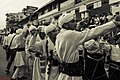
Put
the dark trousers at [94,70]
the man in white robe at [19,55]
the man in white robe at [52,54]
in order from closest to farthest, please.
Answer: the dark trousers at [94,70]
the man in white robe at [52,54]
the man in white robe at [19,55]

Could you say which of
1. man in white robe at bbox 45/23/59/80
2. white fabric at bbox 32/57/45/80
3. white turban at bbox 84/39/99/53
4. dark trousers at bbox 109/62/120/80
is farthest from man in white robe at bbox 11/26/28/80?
white turban at bbox 84/39/99/53

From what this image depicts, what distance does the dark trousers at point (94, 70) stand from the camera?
479 centimetres

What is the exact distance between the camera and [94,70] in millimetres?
4809

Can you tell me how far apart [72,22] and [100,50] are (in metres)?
0.65

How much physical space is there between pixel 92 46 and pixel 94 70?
0.54 metres

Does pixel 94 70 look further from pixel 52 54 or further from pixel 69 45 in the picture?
pixel 52 54

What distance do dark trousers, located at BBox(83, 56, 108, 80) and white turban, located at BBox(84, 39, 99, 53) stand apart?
11.4 inches

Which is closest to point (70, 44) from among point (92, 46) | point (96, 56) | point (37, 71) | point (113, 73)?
point (92, 46)

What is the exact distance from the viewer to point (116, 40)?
520 centimetres

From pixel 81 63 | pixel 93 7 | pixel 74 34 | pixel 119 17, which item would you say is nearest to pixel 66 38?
pixel 74 34

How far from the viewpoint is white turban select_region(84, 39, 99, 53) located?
4.43 m

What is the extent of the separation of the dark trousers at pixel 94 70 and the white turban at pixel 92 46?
289mm

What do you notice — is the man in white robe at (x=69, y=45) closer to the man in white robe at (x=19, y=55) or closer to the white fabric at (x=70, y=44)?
the white fabric at (x=70, y=44)

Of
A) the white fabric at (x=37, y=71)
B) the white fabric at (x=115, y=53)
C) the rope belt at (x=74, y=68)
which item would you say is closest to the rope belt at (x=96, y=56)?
the white fabric at (x=115, y=53)
